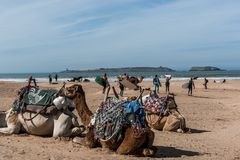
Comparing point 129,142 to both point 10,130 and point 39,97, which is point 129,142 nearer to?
point 39,97

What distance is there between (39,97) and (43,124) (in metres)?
0.76

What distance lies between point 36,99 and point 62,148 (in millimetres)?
2118

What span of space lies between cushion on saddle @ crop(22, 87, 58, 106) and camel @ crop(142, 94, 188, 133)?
404 centimetres

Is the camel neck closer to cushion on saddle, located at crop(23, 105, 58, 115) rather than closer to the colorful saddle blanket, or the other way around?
cushion on saddle, located at crop(23, 105, 58, 115)

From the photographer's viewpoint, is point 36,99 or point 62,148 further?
point 36,99

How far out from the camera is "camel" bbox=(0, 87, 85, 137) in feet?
40.4

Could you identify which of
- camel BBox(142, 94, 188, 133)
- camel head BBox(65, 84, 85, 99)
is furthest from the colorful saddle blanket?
camel head BBox(65, 84, 85, 99)

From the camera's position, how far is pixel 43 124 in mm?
12547

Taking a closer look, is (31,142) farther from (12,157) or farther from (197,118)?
(197,118)

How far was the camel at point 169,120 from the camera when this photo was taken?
1543cm

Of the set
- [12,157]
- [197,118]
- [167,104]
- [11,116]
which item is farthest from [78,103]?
[197,118]

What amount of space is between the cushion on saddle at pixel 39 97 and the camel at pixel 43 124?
24 cm

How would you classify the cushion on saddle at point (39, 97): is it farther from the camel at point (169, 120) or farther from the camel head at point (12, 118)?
the camel at point (169, 120)

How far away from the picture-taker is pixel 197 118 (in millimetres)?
20156
